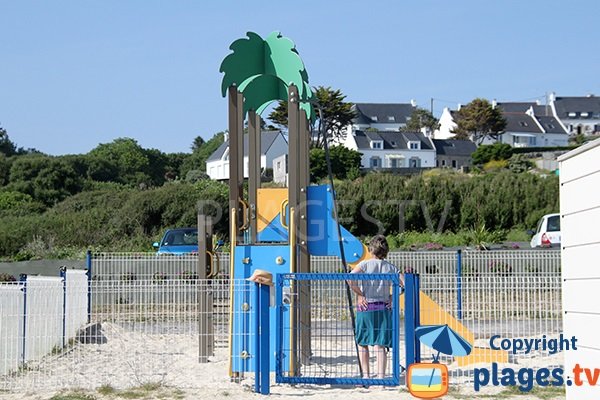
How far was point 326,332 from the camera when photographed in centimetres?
1171

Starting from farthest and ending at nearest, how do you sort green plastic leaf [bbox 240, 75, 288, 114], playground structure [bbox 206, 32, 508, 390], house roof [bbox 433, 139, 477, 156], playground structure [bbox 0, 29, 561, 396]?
1. house roof [bbox 433, 139, 477, 156]
2. green plastic leaf [bbox 240, 75, 288, 114]
3. playground structure [bbox 206, 32, 508, 390]
4. playground structure [bbox 0, 29, 561, 396]

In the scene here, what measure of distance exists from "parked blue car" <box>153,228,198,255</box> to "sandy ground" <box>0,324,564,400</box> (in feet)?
A: 42.1

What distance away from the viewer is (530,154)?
77.5m

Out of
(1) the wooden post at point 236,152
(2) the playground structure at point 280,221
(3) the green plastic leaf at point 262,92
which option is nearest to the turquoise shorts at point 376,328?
(2) the playground structure at point 280,221

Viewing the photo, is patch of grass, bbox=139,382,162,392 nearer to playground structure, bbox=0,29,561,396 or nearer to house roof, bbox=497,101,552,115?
playground structure, bbox=0,29,561,396

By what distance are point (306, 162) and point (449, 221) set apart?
31.8 metres

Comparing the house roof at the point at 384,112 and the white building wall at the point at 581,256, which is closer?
the white building wall at the point at 581,256

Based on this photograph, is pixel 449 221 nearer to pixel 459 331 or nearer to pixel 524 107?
pixel 459 331

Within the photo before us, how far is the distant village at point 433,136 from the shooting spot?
7956cm

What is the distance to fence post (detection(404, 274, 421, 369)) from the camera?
9.64 m

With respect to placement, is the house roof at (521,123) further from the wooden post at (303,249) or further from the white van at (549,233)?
the wooden post at (303,249)

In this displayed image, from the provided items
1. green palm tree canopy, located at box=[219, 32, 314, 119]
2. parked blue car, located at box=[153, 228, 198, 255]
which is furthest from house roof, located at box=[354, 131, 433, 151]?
green palm tree canopy, located at box=[219, 32, 314, 119]

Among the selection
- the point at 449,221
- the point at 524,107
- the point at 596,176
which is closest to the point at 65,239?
the point at 449,221

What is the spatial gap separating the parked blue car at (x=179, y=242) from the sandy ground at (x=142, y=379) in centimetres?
1283
